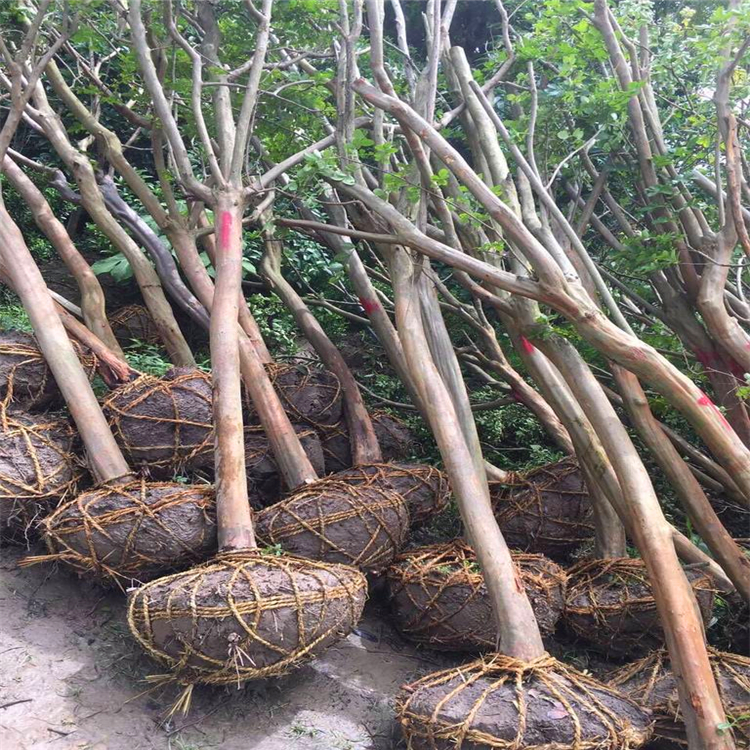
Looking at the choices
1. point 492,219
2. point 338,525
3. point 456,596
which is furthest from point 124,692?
point 492,219

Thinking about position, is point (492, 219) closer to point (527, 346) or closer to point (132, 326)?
point (527, 346)

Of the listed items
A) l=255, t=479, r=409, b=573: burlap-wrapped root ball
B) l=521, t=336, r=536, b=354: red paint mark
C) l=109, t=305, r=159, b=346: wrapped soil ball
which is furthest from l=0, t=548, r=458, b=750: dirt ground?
l=109, t=305, r=159, b=346: wrapped soil ball

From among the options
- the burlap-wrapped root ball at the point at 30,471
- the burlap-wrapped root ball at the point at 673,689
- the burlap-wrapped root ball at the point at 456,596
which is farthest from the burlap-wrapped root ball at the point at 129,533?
the burlap-wrapped root ball at the point at 673,689

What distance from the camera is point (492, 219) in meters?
4.74

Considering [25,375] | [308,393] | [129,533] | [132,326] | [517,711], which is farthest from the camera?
[132,326]

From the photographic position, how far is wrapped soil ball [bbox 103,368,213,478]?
465cm

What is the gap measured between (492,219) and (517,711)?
2.77 metres

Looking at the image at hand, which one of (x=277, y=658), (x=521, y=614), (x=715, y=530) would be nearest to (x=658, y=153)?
(x=715, y=530)

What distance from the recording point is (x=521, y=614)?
366cm

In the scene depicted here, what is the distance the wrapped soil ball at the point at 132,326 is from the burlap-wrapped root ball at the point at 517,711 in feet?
14.4

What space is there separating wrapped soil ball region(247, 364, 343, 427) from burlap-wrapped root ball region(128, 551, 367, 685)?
71.8 inches

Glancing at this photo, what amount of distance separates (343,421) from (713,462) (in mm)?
2573

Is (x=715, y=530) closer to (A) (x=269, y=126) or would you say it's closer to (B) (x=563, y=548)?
(B) (x=563, y=548)

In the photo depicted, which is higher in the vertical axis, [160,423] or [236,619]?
[160,423]
